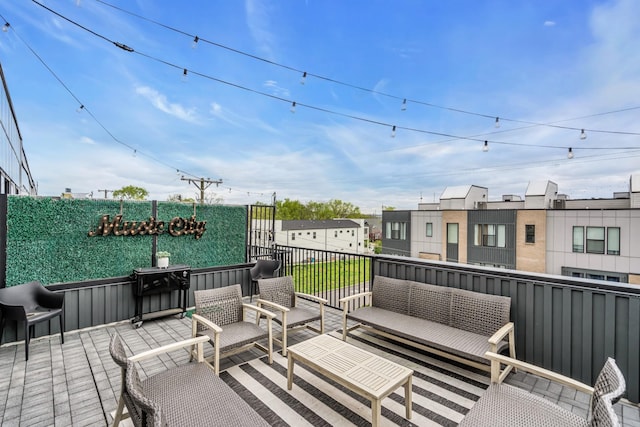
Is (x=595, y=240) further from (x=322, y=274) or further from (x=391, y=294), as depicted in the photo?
(x=391, y=294)

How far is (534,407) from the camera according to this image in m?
1.80

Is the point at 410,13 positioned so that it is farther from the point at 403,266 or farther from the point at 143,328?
the point at 143,328

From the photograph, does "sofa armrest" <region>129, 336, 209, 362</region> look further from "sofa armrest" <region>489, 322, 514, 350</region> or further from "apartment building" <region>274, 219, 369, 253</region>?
"apartment building" <region>274, 219, 369, 253</region>

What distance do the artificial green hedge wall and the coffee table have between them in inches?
141

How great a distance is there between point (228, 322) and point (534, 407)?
2.94m

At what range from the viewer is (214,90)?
7496 millimetres

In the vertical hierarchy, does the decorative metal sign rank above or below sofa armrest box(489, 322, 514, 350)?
above

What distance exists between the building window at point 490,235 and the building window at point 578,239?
7.97 ft

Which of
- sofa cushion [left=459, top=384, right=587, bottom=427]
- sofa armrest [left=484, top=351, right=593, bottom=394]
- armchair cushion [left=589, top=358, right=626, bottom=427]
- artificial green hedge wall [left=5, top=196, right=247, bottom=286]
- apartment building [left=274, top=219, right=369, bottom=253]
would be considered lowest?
apartment building [left=274, top=219, right=369, bottom=253]

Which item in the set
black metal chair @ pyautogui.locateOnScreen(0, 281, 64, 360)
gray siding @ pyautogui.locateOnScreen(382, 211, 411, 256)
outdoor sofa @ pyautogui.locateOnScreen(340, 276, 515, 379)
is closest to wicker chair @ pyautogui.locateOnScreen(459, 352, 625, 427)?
outdoor sofa @ pyautogui.locateOnScreen(340, 276, 515, 379)

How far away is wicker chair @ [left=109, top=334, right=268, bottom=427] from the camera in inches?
62.4

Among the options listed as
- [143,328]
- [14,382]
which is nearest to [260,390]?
[14,382]

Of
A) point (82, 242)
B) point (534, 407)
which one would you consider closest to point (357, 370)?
point (534, 407)

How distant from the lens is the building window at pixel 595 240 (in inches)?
422
